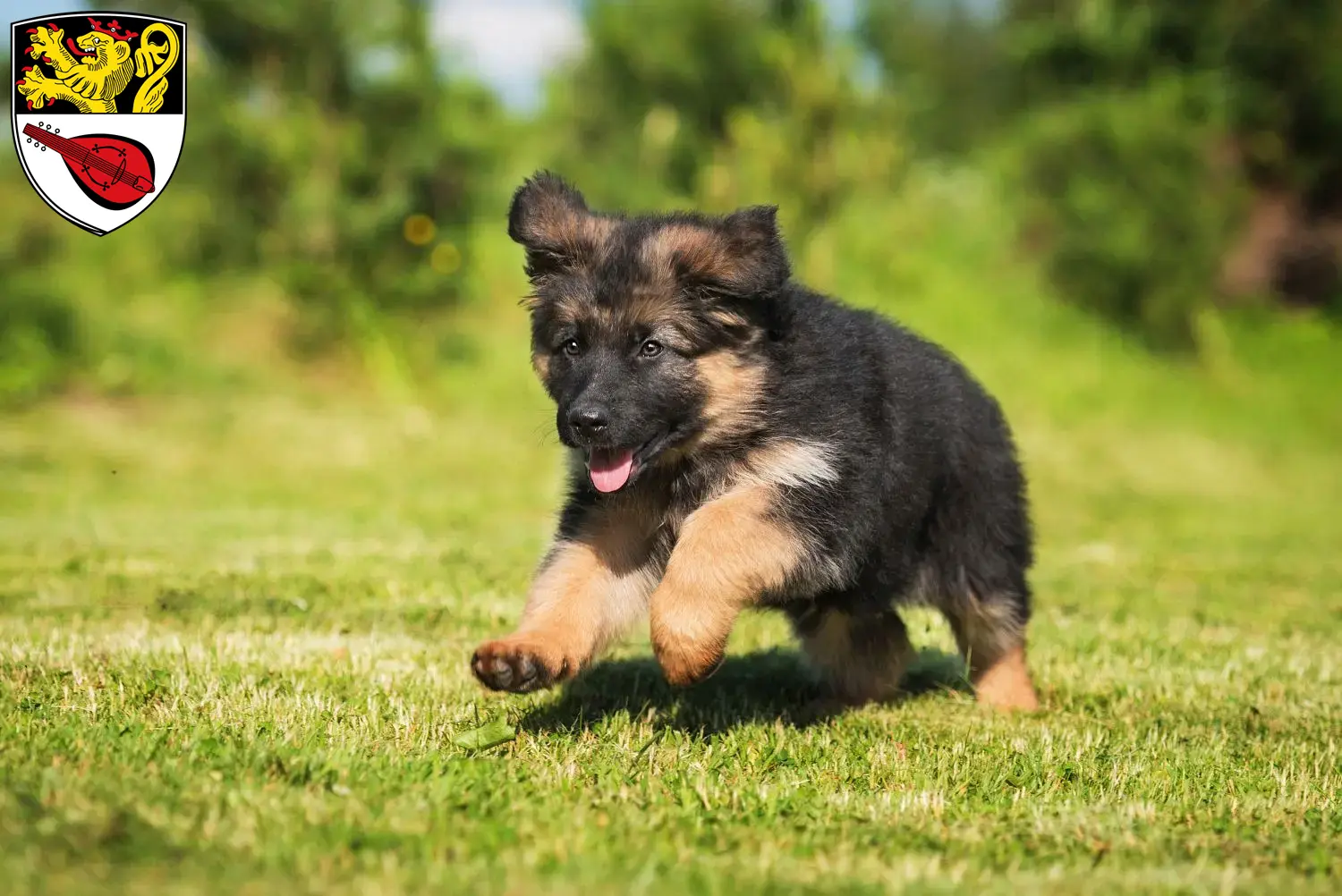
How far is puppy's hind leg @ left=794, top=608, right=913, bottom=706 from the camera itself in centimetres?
562

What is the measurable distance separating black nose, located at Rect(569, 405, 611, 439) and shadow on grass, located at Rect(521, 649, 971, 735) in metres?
1.03

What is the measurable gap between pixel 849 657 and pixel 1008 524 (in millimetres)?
913

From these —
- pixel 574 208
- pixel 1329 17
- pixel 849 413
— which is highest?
pixel 1329 17

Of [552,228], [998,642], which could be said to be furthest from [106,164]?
[998,642]

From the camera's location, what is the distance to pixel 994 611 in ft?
18.9

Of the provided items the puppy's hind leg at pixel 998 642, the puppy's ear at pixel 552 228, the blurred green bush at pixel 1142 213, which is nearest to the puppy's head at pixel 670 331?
the puppy's ear at pixel 552 228

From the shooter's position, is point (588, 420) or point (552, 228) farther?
point (552, 228)

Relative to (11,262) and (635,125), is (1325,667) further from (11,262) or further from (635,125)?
(635,125)

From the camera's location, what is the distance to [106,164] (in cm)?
689

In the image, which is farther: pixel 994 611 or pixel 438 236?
pixel 438 236

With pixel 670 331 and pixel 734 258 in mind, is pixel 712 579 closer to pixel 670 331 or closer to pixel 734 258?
pixel 670 331

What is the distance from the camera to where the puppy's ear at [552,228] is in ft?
16.3

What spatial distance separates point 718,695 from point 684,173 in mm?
18588

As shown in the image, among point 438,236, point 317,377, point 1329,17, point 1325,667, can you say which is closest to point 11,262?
point 317,377
